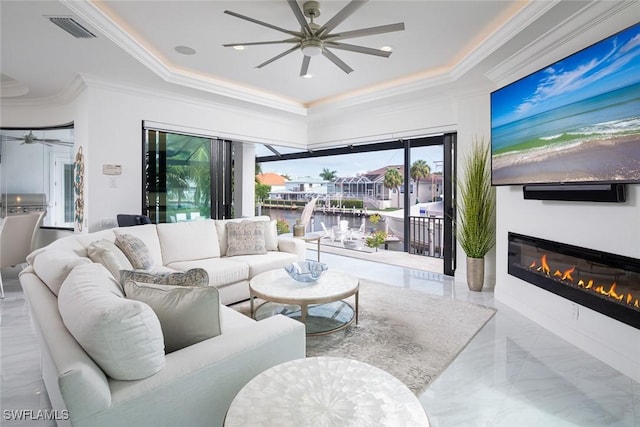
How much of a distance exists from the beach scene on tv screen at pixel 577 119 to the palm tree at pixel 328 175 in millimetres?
4083

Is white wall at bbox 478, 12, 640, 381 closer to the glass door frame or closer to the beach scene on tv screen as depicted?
the beach scene on tv screen

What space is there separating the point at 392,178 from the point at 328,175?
162cm

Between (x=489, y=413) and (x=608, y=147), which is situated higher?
(x=608, y=147)

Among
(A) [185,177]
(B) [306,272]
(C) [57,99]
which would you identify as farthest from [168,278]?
(C) [57,99]

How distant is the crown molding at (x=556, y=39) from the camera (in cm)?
241

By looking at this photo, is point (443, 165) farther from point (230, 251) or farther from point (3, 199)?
point (3, 199)

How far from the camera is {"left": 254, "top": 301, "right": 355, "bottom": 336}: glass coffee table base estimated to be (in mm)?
2934

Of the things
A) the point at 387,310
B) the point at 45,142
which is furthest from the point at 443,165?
the point at 45,142

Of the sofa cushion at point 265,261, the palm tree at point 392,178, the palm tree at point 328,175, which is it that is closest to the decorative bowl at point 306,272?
the sofa cushion at point 265,261

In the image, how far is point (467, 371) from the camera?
2.27 meters

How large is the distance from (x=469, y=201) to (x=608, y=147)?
5.86ft

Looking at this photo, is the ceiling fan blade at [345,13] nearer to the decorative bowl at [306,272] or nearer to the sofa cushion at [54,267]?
the decorative bowl at [306,272]

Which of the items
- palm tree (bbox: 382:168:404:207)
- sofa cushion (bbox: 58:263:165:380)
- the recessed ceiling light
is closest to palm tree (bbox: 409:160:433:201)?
palm tree (bbox: 382:168:404:207)

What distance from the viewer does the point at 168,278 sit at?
1577 mm
